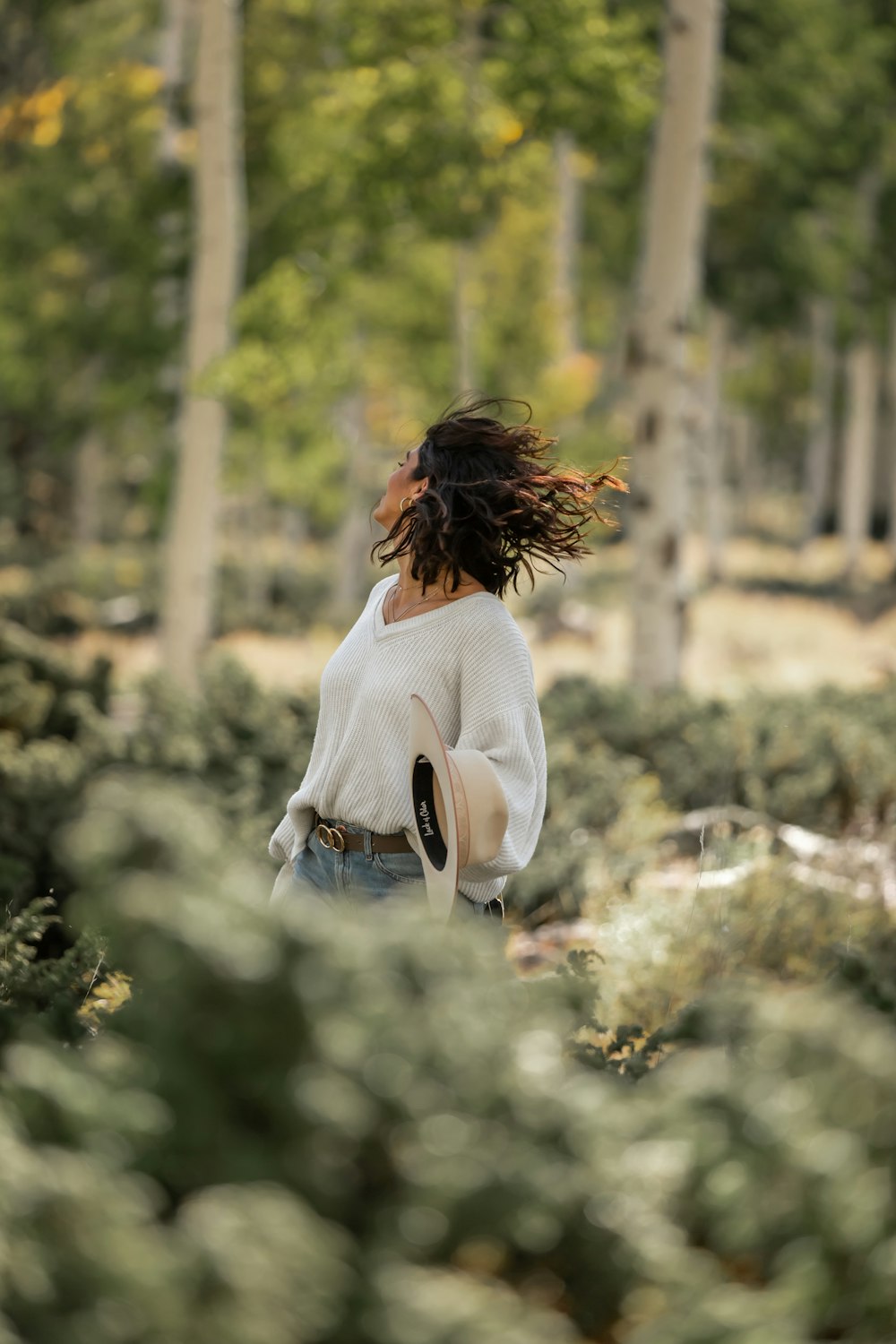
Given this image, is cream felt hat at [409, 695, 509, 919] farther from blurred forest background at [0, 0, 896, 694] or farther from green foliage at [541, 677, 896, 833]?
green foliage at [541, 677, 896, 833]

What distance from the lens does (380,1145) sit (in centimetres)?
162

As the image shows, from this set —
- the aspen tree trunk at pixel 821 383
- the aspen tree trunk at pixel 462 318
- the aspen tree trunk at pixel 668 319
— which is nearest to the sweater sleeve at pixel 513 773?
the aspen tree trunk at pixel 668 319

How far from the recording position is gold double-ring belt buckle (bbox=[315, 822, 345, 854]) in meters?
3.23

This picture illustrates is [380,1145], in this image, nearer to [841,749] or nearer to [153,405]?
[841,749]

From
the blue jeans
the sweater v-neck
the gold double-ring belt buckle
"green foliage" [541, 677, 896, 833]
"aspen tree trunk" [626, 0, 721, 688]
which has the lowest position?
"green foliage" [541, 677, 896, 833]

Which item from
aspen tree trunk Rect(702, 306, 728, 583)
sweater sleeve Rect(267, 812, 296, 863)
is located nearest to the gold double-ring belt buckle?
sweater sleeve Rect(267, 812, 296, 863)

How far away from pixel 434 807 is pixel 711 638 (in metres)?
16.7

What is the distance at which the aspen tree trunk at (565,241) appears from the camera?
19.1 meters

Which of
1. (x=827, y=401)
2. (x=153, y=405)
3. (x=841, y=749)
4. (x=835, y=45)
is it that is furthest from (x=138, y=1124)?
(x=827, y=401)

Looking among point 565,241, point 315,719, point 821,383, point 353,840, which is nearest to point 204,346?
point 315,719

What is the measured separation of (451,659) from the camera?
313 cm

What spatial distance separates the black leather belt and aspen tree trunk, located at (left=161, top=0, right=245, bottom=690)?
7402mm

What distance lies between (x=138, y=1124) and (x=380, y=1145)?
0.90 feet

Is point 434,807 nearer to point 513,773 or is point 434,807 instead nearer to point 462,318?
point 513,773
